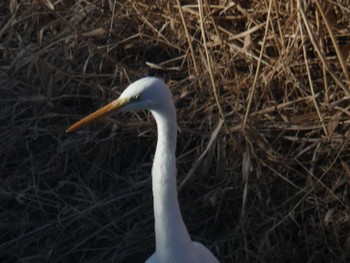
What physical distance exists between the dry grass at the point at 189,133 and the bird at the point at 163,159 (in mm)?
492

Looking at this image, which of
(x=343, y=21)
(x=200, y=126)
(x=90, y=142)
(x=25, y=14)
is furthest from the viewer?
(x=25, y=14)

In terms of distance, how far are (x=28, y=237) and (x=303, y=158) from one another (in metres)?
0.95

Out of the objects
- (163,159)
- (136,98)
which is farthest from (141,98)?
(163,159)

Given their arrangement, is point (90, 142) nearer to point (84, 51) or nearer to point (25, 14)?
point (84, 51)

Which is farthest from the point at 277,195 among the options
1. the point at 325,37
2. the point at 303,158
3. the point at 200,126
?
the point at 325,37

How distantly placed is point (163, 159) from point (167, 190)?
82 millimetres

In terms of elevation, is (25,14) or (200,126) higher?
(25,14)

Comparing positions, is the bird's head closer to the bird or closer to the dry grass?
the bird

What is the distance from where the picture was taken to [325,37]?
2.80 metres

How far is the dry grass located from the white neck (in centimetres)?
49

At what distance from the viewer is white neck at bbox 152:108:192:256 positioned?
2.11 meters

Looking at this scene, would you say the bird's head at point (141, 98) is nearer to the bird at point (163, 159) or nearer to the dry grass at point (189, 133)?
the bird at point (163, 159)

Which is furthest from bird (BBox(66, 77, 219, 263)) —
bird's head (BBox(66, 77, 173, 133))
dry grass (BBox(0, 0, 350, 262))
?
dry grass (BBox(0, 0, 350, 262))

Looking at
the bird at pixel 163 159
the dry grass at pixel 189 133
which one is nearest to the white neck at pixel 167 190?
the bird at pixel 163 159
